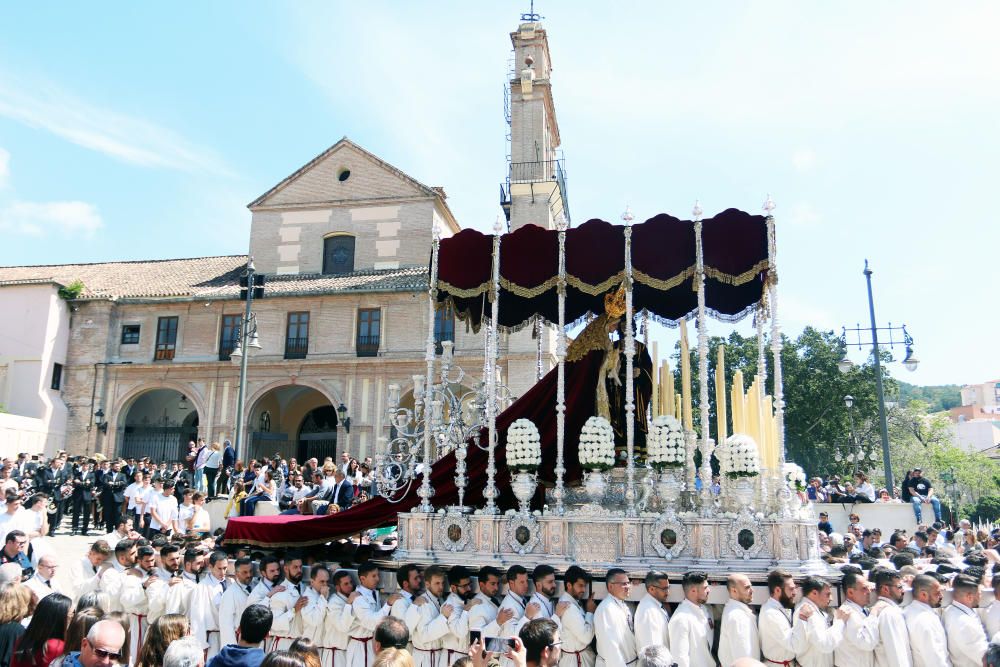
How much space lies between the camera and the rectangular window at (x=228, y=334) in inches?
1109

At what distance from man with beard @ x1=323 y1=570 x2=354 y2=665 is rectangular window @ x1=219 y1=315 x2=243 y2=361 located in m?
22.0

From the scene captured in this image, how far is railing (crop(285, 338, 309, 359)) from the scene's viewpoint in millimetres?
27516

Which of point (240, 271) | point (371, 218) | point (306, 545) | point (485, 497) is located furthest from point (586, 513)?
point (240, 271)

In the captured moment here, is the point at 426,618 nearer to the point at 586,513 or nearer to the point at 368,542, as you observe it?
the point at 586,513

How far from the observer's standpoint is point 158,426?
29.6m

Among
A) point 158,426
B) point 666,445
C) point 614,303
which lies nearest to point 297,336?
point 158,426

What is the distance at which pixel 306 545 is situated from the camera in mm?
9336

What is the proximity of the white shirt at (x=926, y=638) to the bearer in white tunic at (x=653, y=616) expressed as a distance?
6.52 feet

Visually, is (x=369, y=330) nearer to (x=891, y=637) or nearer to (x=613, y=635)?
(x=613, y=635)

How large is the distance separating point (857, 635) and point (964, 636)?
890 mm

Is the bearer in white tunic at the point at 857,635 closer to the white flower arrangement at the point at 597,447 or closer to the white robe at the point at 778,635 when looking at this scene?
the white robe at the point at 778,635

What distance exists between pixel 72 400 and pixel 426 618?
26213 millimetres

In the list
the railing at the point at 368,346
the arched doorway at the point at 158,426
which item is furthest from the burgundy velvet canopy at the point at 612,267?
the arched doorway at the point at 158,426

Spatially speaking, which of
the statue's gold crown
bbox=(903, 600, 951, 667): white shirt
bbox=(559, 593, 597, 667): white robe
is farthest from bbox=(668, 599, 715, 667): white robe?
the statue's gold crown
